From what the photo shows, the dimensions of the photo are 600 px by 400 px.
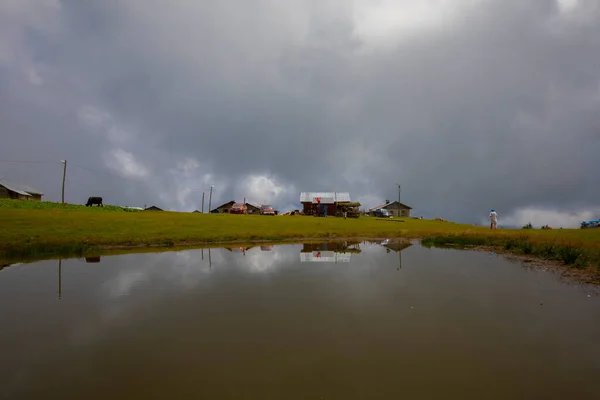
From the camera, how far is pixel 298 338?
705 cm

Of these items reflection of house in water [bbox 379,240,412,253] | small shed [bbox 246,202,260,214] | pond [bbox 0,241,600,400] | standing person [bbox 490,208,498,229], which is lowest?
pond [bbox 0,241,600,400]

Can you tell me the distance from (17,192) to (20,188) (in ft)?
20.1

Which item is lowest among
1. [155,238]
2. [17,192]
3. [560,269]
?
[560,269]

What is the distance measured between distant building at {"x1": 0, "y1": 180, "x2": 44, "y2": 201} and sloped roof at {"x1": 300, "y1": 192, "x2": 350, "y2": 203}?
2644 inches

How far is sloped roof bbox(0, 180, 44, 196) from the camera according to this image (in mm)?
72188

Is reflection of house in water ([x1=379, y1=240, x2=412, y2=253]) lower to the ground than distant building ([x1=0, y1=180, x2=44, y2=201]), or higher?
lower

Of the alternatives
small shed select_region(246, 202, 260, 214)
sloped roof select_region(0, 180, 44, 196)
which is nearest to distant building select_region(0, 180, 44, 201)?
sloped roof select_region(0, 180, 44, 196)

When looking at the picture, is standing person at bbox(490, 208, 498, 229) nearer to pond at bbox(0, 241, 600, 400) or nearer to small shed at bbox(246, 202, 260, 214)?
pond at bbox(0, 241, 600, 400)

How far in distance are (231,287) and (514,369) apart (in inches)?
351

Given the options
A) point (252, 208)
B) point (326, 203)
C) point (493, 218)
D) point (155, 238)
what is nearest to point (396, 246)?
point (493, 218)

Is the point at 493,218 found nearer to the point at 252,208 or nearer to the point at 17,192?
the point at 252,208

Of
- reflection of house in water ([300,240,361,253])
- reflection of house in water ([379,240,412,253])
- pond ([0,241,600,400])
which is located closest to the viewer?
pond ([0,241,600,400])

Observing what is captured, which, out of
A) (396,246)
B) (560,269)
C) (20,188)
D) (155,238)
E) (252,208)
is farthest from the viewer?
(252,208)

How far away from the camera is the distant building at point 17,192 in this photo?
70.9 meters
